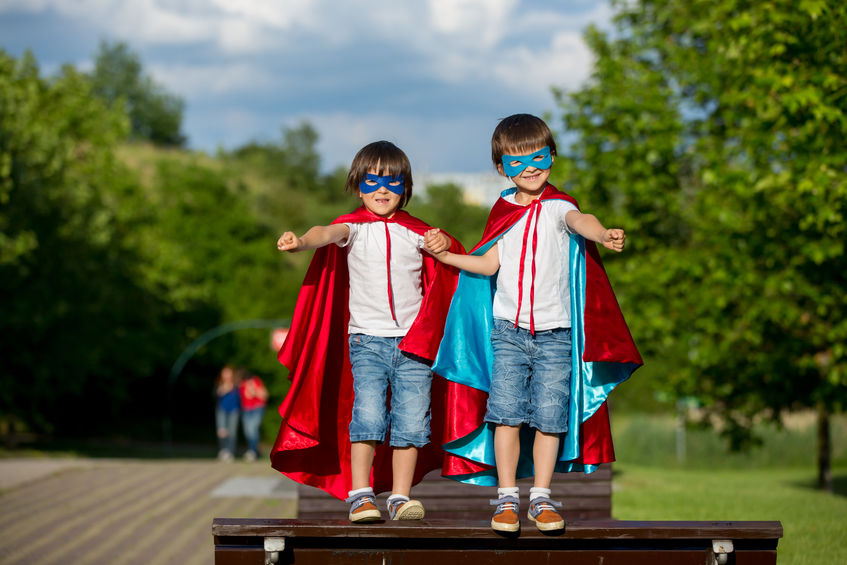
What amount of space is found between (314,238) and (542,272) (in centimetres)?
115

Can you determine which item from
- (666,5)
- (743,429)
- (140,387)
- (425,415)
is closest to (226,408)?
(743,429)

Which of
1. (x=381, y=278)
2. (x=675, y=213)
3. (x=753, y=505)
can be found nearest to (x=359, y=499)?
(x=381, y=278)

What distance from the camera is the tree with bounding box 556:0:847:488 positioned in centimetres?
948

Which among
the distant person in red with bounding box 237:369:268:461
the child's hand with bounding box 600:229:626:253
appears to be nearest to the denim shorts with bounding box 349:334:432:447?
the child's hand with bounding box 600:229:626:253

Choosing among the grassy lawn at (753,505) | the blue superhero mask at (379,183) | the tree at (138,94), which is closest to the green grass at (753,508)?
the grassy lawn at (753,505)

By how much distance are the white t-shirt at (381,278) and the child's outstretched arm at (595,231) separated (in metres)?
0.79

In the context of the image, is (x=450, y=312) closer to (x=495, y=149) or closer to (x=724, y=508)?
(x=495, y=149)

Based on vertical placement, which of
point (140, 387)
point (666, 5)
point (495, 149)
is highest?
point (666, 5)

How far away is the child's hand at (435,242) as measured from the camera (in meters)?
4.69

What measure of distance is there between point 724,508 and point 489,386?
19.5 feet

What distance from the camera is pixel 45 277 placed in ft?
71.5

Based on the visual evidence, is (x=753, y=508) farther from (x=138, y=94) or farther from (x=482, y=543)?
(x=138, y=94)

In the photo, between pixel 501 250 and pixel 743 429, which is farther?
pixel 743 429

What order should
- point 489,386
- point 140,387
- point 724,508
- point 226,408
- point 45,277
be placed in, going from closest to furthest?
point 489,386
point 724,508
point 226,408
point 45,277
point 140,387
